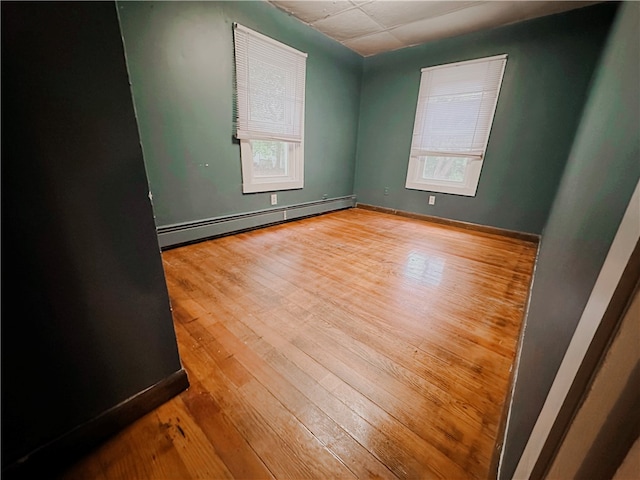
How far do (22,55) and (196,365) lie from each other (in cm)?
111

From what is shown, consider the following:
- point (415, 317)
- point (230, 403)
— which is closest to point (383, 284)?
point (415, 317)

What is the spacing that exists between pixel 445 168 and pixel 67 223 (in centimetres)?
389

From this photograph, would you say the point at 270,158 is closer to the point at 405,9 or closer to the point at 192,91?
the point at 192,91

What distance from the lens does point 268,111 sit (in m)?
2.85

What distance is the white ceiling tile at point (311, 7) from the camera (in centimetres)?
251

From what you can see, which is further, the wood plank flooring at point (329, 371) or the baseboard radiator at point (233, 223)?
the baseboard radiator at point (233, 223)

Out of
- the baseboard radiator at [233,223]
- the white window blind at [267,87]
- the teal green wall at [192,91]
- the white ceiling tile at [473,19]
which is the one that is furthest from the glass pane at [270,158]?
the white ceiling tile at [473,19]

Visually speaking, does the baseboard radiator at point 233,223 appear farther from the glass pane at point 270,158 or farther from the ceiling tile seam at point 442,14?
the ceiling tile seam at point 442,14

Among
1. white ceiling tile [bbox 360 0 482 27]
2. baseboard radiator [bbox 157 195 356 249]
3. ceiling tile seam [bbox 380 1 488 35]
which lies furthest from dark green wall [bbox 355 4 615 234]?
baseboard radiator [bbox 157 195 356 249]

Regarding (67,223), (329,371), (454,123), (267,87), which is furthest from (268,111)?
(329,371)

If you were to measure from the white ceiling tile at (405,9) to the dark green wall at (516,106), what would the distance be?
729mm

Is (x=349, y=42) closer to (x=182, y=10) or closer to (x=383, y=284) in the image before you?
(x=182, y=10)

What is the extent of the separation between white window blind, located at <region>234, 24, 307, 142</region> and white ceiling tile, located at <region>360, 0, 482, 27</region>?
0.90 metres

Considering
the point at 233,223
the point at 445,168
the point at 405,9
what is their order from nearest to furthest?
1. the point at 405,9
2. the point at 233,223
3. the point at 445,168
